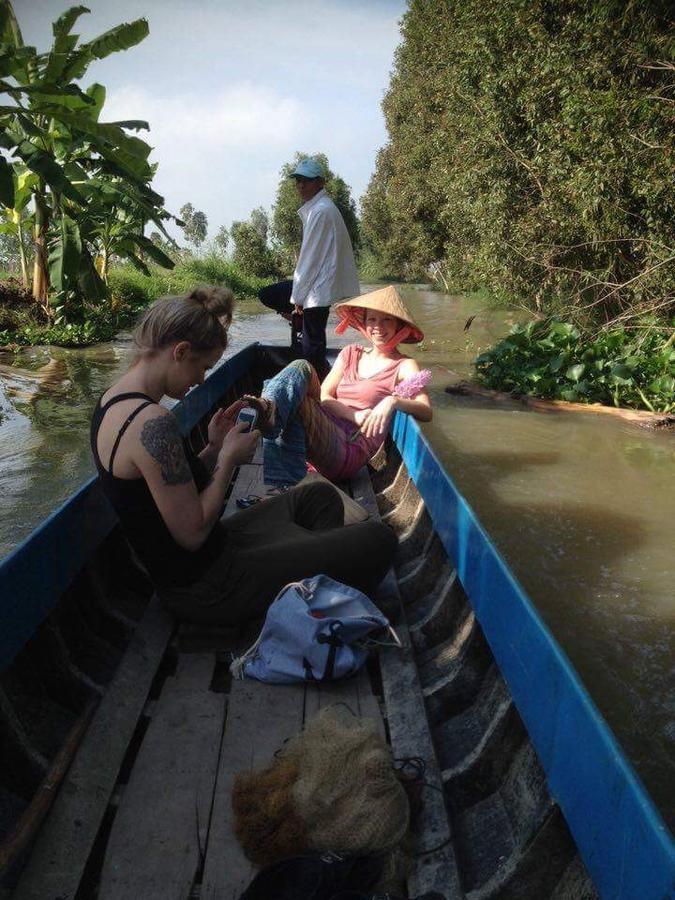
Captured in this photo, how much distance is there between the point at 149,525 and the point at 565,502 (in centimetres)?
475

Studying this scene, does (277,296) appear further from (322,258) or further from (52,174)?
(52,174)

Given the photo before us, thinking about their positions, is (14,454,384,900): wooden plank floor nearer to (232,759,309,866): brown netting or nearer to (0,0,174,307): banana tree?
(232,759,309,866): brown netting

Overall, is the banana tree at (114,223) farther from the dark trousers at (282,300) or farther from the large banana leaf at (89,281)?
the dark trousers at (282,300)

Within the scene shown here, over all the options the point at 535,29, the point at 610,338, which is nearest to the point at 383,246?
the point at 535,29

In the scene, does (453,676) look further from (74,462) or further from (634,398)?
(634,398)

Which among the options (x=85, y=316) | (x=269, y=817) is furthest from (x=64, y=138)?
(x=269, y=817)

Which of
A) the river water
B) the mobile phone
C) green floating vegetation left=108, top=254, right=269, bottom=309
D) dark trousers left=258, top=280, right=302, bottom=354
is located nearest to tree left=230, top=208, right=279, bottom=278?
green floating vegetation left=108, top=254, right=269, bottom=309

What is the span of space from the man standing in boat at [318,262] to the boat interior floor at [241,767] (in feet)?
10.4

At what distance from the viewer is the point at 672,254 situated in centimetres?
850

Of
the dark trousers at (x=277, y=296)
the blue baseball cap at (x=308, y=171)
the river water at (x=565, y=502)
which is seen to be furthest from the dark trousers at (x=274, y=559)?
the dark trousers at (x=277, y=296)

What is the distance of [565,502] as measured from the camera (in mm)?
6086

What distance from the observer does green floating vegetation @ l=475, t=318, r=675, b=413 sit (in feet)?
27.3

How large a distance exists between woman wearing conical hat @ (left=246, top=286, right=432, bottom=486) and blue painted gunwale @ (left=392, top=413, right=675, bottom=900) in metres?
1.49

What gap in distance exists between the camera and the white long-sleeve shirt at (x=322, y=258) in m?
5.20
